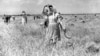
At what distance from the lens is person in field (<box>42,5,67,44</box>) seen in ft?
29.1

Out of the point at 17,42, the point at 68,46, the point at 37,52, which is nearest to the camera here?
the point at 37,52

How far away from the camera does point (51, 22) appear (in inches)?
350

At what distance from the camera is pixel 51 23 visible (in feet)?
29.2

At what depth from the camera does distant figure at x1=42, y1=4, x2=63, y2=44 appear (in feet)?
29.1

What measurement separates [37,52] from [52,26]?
2818 mm

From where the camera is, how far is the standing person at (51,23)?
8.87 meters

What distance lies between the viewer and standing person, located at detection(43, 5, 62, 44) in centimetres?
887

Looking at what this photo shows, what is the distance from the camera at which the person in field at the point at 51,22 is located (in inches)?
349

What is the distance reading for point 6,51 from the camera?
6.54m

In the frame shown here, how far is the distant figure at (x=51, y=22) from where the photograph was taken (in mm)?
8867

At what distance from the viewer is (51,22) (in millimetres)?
8883

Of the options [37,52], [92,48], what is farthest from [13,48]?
[92,48]

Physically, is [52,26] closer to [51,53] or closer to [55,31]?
[55,31]

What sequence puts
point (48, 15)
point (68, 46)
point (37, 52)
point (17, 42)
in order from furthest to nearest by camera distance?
point (48, 15) → point (68, 46) → point (17, 42) → point (37, 52)
